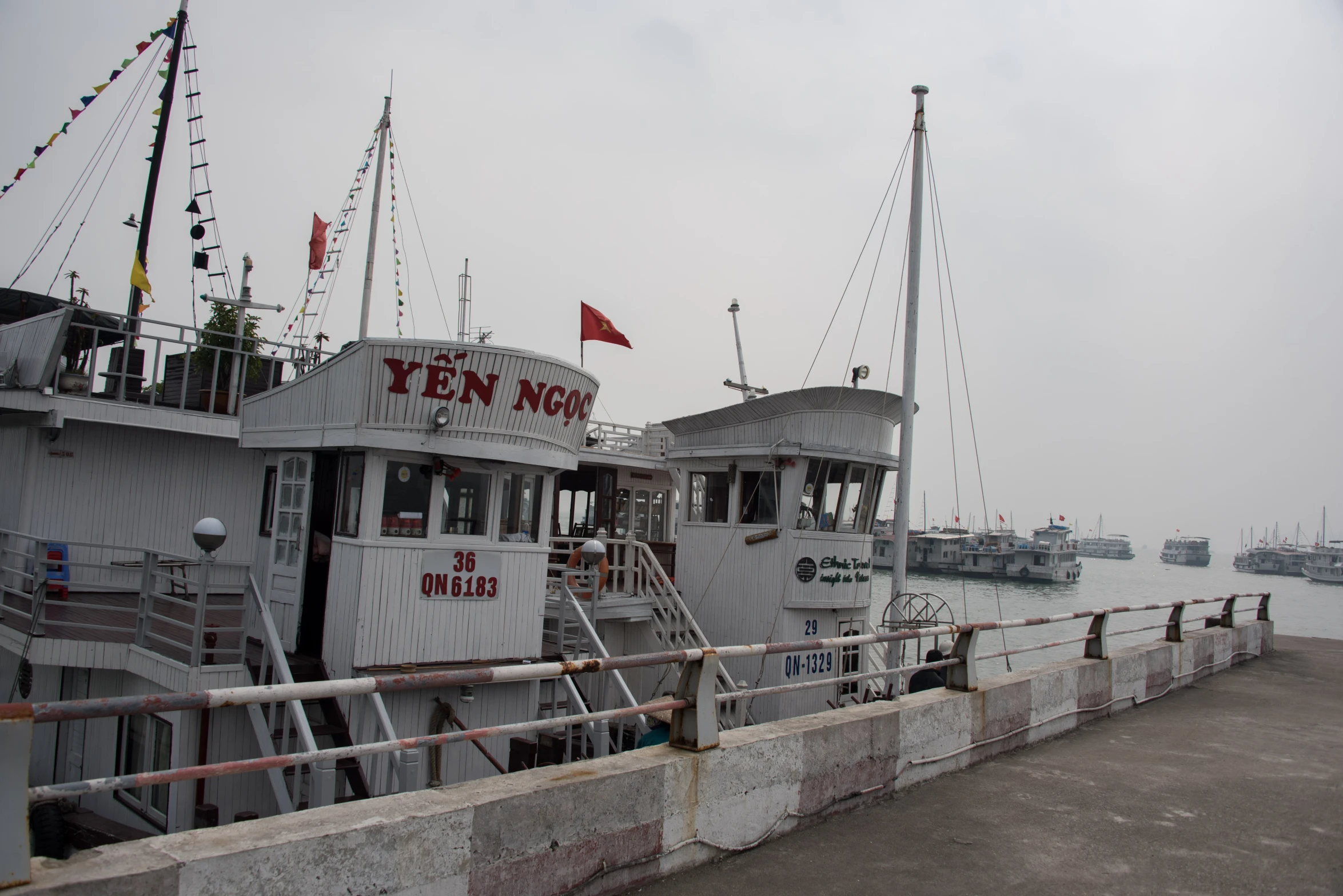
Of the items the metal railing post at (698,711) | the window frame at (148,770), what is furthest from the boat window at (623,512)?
the metal railing post at (698,711)

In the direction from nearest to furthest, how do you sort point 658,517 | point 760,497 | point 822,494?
point 822,494, point 760,497, point 658,517

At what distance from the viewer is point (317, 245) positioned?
846 inches

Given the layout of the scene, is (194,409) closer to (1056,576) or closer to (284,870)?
(284,870)

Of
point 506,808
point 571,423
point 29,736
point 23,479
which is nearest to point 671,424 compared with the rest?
point 571,423

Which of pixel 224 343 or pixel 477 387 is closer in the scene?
pixel 477 387

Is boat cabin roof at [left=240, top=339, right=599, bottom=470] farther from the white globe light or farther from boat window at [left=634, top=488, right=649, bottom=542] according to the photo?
boat window at [left=634, top=488, right=649, bottom=542]

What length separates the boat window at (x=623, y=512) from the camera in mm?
21406

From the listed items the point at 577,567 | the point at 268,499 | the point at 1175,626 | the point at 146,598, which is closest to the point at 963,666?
the point at 1175,626

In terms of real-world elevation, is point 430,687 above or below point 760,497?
below

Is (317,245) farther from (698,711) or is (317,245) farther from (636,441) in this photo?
(698,711)

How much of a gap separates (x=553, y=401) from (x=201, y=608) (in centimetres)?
437

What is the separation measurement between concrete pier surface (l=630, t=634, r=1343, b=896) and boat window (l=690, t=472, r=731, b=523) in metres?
8.60

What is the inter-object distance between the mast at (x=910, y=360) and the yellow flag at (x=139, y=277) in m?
13.9

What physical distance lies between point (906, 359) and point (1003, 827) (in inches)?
478
